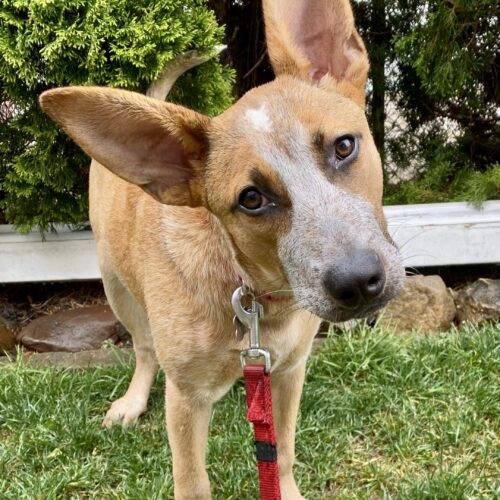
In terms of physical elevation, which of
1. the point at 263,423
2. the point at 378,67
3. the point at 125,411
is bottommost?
the point at 125,411

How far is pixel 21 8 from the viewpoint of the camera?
4.21m

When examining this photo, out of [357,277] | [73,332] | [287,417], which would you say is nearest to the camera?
[357,277]

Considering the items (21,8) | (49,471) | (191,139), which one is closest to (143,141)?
(191,139)

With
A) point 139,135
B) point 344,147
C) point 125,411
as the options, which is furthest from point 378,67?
point 139,135

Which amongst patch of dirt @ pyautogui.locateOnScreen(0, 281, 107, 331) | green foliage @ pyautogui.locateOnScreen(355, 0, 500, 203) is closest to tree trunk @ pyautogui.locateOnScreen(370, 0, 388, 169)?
green foliage @ pyautogui.locateOnScreen(355, 0, 500, 203)

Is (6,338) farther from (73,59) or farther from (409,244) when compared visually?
(409,244)

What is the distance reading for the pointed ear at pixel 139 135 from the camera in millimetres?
2158

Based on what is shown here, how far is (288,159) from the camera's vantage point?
2.21m

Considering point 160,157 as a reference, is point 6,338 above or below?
below

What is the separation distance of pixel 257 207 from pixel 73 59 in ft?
8.53

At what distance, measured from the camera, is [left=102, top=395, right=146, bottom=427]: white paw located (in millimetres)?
3881

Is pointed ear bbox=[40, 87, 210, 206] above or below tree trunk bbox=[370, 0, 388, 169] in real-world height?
above

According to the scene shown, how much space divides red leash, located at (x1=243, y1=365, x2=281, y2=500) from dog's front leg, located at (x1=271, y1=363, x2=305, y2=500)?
2.36 feet

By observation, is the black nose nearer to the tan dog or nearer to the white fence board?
the tan dog
